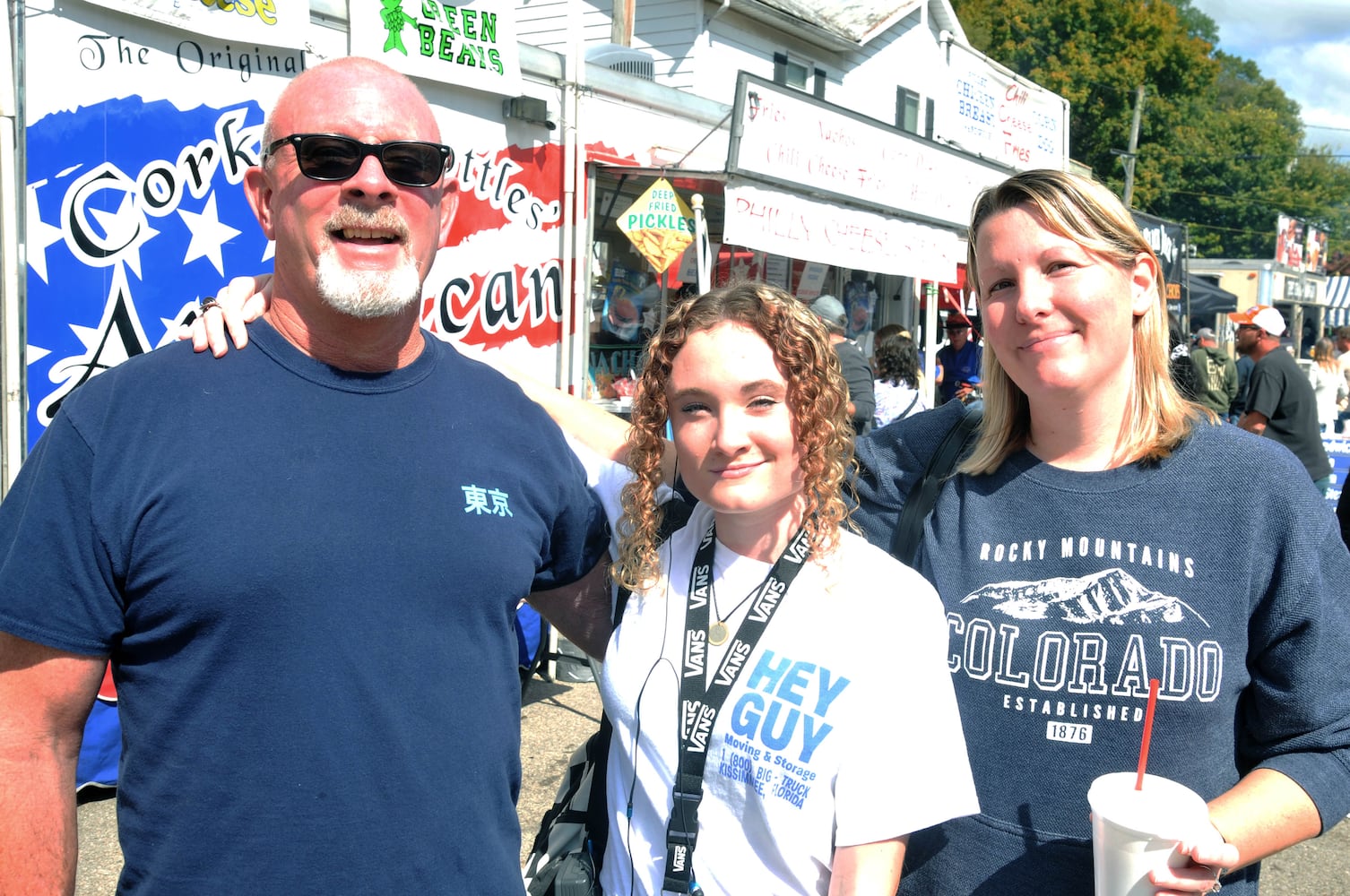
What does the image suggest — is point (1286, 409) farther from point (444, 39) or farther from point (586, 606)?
point (586, 606)

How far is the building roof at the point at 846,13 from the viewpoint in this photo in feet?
47.0

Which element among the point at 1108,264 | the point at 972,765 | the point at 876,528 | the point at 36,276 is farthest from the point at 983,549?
the point at 36,276

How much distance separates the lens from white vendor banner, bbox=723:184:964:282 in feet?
23.4

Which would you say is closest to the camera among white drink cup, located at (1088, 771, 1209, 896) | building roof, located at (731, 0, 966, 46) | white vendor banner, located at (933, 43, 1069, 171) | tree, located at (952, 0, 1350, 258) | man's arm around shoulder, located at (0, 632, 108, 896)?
white drink cup, located at (1088, 771, 1209, 896)

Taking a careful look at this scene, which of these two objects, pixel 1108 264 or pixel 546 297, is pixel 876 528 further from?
pixel 546 297

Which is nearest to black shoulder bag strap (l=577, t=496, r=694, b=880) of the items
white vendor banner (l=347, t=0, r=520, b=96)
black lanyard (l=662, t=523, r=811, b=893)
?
black lanyard (l=662, t=523, r=811, b=893)

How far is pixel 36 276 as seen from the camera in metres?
4.25

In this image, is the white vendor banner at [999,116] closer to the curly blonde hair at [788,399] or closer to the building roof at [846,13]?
the building roof at [846,13]

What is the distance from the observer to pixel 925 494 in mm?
1879

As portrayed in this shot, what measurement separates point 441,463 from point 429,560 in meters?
0.18

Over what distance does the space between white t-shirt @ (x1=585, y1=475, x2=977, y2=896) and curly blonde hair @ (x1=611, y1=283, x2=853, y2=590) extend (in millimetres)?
97

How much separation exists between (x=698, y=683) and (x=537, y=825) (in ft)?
9.39

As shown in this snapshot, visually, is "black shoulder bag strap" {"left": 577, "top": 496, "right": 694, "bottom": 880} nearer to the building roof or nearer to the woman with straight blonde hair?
the woman with straight blonde hair

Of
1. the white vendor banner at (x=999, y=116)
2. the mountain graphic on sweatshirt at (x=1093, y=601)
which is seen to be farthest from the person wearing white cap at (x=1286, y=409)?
the mountain graphic on sweatshirt at (x=1093, y=601)
